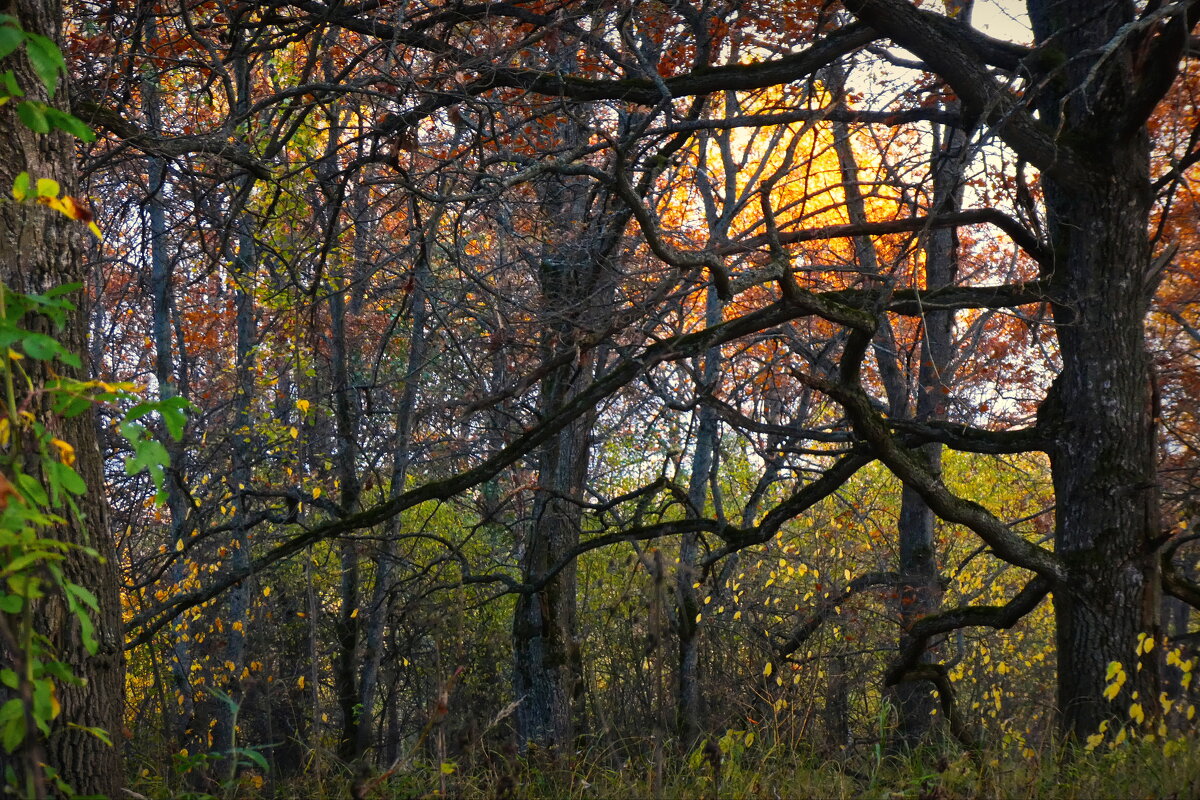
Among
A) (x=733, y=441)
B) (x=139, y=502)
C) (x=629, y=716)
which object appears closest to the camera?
(x=139, y=502)

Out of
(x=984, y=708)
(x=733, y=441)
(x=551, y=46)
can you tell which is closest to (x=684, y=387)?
(x=733, y=441)

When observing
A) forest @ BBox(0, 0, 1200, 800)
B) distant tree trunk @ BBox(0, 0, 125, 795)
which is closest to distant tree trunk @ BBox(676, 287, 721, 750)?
forest @ BBox(0, 0, 1200, 800)

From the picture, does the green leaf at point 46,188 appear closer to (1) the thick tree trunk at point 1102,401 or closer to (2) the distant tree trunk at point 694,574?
(1) the thick tree trunk at point 1102,401

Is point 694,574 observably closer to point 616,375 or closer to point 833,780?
point 616,375

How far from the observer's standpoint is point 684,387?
968 centimetres

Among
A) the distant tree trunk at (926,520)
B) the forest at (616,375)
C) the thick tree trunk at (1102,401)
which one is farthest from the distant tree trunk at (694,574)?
the thick tree trunk at (1102,401)

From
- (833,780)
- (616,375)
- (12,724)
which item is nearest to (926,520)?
(616,375)

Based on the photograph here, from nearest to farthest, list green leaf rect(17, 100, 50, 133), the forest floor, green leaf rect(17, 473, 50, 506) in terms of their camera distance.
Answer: green leaf rect(17, 473, 50, 506) → green leaf rect(17, 100, 50, 133) → the forest floor

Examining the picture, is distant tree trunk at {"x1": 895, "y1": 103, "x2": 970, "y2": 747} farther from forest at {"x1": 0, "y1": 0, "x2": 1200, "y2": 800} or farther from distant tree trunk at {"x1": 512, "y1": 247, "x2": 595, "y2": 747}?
distant tree trunk at {"x1": 512, "y1": 247, "x2": 595, "y2": 747}

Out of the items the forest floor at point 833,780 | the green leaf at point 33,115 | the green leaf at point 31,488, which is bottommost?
the forest floor at point 833,780

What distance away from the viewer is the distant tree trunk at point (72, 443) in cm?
313

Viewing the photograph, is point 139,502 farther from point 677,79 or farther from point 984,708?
point 984,708

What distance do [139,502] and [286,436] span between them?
2.15 metres

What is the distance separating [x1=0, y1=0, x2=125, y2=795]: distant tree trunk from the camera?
3.13m
